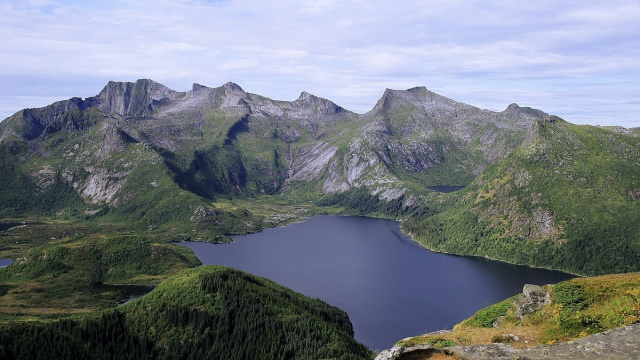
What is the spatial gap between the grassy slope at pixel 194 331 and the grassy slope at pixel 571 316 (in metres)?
60.6

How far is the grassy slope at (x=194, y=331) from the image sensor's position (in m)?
97.1

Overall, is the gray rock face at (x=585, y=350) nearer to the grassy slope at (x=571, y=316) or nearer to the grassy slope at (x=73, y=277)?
the grassy slope at (x=571, y=316)

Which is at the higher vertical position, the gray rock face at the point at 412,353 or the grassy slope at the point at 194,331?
the gray rock face at the point at 412,353

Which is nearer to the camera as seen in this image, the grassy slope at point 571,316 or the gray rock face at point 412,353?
the gray rock face at point 412,353

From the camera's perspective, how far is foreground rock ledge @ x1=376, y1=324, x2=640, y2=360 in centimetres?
2136

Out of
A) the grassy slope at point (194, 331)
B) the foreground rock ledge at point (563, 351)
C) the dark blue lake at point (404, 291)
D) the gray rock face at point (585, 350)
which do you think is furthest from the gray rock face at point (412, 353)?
the dark blue lake at point (404, 291)

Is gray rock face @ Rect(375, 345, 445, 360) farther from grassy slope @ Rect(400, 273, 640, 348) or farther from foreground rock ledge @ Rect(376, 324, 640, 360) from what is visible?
grassy slope @ Rect(400, 273, 640, 348)

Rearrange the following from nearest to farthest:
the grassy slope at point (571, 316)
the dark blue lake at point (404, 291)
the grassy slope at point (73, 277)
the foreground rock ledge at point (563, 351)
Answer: the foreground rock ledge at point (563, 351) < the grassy slope at point (571, 316) < the dark blue lake at point (404, 291) < the grassy slope at point (73, 277)

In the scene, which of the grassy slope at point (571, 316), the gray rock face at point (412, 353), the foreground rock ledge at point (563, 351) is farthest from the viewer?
the grassy slope at point (571, 316)

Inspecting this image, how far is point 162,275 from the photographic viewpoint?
622 feet

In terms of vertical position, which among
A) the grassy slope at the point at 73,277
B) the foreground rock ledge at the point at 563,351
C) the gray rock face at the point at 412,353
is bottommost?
the grassy slope at the point at 73,277

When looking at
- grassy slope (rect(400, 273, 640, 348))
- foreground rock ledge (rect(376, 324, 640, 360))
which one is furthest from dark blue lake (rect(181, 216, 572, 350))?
foreground rock ledge (rect(376, 324, 640, 360))

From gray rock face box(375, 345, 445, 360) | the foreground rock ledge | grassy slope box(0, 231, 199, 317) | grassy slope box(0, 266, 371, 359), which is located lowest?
grassy slope box(0, 231, 199, 317)

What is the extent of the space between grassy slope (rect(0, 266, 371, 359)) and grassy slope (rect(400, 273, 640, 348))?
199ft
